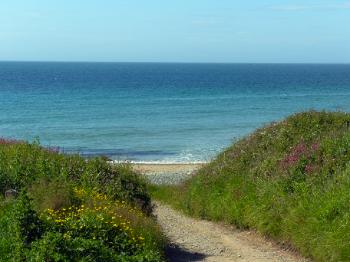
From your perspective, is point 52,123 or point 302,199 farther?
point 52,123

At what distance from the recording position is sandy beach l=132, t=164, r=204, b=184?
29.3m

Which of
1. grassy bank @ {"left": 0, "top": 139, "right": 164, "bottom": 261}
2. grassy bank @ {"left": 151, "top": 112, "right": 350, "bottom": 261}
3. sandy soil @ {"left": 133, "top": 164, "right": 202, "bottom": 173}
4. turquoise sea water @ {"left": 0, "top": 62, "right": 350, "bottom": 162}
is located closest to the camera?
grassy bank @ {"left": 0, "top": 139, "right": 164, "bottom": 261}

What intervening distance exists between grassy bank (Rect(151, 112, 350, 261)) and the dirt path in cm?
32

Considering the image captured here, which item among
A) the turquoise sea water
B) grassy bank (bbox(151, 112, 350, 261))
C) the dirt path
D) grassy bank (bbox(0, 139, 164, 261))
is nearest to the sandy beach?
the turquoise sea water

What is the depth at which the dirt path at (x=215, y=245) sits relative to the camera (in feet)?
41.2

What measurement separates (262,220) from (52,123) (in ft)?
143

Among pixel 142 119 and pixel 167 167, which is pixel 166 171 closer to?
pixel 167 167

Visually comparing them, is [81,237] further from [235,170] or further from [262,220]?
[235,170]

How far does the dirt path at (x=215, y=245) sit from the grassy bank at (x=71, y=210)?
3.22 feet

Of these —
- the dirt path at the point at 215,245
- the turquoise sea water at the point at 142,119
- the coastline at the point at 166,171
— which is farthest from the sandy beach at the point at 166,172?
the dirt path at the point at 215,245

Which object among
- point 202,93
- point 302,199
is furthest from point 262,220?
point 202,93

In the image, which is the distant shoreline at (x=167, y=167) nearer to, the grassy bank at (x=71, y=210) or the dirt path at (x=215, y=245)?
the dirt path at (x=215, y=245)

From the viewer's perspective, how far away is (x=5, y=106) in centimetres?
7475

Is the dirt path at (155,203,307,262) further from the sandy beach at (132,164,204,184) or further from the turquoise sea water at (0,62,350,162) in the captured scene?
the sandy beach at (132,164,204,184)
